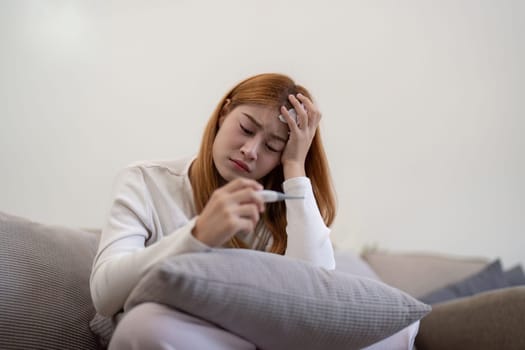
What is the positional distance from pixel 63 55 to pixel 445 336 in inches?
60.3

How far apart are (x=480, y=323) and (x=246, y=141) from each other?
2.33ft

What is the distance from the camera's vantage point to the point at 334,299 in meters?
0.74

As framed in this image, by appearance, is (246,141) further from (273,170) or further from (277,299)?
(277,299)

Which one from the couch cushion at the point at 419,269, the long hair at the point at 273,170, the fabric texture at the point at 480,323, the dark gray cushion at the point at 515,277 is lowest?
the couch cushion at the point at 419,269

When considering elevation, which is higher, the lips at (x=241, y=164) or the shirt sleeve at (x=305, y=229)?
the lips at (x=241, y=164)

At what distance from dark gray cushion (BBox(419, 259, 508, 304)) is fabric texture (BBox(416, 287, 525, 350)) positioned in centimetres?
52

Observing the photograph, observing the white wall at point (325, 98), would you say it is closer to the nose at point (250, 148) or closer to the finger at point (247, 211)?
the nose at point (250, 148)

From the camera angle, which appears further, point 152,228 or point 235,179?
point 152,228

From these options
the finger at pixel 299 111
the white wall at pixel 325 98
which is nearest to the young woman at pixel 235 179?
the finger at pixel 299 111

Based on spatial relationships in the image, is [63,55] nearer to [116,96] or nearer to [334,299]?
[116,96]

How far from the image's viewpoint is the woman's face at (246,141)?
1.04 metres

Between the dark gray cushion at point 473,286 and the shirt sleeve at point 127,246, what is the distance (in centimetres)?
127

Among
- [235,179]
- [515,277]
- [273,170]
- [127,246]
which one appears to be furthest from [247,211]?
[515,277]

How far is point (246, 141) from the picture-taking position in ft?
3.43
